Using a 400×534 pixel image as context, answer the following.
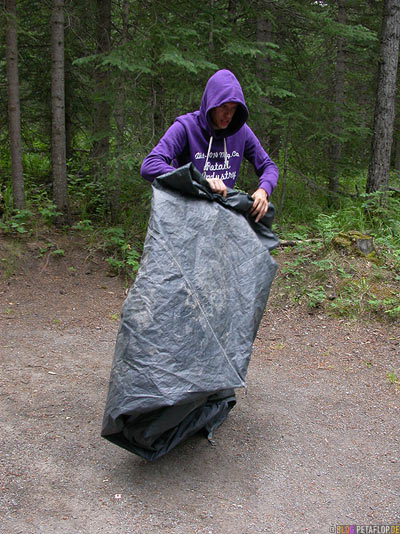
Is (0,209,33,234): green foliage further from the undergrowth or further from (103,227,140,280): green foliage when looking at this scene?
the undergrowth

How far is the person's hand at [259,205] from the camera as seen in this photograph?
3168mm

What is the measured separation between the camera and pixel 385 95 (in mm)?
8641

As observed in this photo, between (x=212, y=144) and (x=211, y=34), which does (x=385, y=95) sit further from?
(x=212, y=144)

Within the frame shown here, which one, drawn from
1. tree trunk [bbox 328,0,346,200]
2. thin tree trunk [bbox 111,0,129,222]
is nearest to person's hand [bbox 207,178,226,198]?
thin tree trunk [bbox 111,0,129,222]

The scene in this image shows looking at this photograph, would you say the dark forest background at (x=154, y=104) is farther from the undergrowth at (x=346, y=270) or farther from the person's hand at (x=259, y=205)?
the person's hand at (x=259, y=205)

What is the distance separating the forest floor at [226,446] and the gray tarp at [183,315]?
0.99 feet

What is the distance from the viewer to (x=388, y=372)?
4836 millimetres

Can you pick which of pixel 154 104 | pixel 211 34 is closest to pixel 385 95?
pixel 211 34

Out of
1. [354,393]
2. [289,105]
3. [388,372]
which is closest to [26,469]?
[354,393]

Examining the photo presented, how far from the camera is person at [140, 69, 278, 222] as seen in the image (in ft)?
9.83

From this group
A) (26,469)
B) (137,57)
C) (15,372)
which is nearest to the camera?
(26,469)

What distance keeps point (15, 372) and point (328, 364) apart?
10.0 ft

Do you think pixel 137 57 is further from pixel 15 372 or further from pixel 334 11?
pixel 334 11

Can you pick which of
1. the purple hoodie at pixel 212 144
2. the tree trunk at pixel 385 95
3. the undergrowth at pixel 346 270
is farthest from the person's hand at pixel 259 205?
the tree trunk at pixel 385 95
